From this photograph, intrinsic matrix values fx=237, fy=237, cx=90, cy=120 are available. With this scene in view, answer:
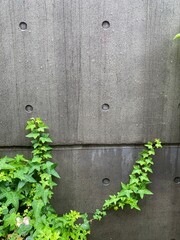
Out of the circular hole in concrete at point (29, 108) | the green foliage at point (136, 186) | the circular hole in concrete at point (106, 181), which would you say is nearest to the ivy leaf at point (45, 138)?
the circular hole in concrete at point (29, 108)

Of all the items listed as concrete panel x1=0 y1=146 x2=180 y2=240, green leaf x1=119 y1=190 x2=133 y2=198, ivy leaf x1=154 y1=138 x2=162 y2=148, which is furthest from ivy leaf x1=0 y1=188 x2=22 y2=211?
ivy leaf x1=154 y1=138 x2=162 y2=148

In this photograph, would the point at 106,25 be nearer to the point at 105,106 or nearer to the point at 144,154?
the point at 105,106

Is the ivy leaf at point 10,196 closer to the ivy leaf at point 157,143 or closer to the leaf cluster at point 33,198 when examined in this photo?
the leaf cluster at point 33,198

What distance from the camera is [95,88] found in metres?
2.20

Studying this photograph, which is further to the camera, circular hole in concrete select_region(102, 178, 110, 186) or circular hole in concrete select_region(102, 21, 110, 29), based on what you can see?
circular hole in concrete select_region(102, 178, 110, 186)

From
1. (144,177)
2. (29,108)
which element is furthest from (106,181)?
(29,108)

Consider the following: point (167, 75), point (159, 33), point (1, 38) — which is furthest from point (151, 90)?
point (1, 38)

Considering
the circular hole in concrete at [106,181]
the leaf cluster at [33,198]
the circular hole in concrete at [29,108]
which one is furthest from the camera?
the circular hole in concrete at [106,181]

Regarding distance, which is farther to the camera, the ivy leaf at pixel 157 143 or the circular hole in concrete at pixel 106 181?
the circular hole in concrete at pixel 106 181

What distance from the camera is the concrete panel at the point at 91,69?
208 centimetres

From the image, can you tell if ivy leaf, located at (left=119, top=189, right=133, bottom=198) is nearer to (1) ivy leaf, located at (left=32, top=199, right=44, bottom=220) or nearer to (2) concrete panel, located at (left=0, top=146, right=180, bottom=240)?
(2) concrete panel, located at (left=0, top=146, right=180, bottom=240)

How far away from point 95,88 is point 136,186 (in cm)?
102

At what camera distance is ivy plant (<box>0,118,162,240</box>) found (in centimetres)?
190

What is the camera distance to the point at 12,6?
2047 mm
